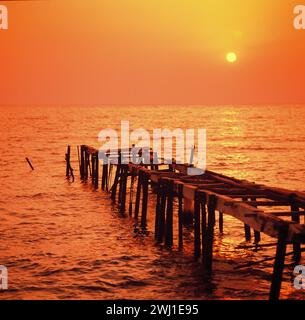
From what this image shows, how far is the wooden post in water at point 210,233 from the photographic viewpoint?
1243cm

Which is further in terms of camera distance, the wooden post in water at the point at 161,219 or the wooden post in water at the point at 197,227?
the wooden post in water at the point at 161,219

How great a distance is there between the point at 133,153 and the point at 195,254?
12.5m

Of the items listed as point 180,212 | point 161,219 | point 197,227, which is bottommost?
point 161,219

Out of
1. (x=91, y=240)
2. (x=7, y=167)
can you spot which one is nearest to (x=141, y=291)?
(x=91, y=240)

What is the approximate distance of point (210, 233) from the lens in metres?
12.9

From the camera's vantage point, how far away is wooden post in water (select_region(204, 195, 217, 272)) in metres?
12.4

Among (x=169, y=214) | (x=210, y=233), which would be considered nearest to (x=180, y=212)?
(x=169, y=214)

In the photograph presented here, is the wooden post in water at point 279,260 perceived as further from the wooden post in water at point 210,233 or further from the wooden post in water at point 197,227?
the wooden post in water at point 197,227

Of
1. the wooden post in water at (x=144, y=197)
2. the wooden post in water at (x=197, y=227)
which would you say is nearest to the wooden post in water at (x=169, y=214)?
the wooden post in water at (x=197, y=227)

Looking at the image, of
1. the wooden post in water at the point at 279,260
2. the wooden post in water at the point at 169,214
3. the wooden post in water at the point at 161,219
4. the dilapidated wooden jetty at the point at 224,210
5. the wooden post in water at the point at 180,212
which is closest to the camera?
the wooden post in water at the point at 279,260

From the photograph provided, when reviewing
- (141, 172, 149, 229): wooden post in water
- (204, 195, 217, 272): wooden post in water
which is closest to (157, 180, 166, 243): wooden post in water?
(141, 172, 149, 229): wooden post in water

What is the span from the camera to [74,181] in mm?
31859

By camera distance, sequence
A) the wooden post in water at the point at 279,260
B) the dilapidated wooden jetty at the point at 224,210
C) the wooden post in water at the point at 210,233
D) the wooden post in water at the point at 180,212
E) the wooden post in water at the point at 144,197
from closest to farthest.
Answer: the wooden post in water at the point at 279,260 → the dilapidated wooden jetty at the point at 224,210 → the wooden post in water at the point at 210,233 → the wooden post in water at the point at 180,212 → the wooden post in water at the point at 144,197

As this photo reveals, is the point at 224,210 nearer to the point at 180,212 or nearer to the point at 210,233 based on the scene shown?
the point at 210,233
